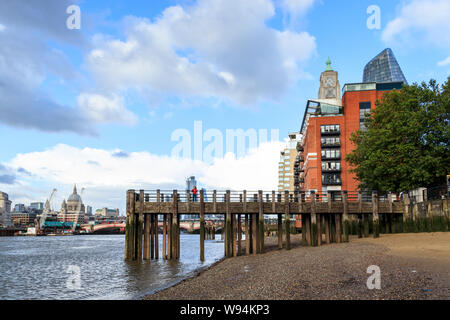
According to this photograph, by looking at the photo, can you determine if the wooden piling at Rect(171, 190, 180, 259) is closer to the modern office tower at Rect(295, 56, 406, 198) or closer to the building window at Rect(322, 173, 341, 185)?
the modern office tower at Rect(295, 56, 406, 198)

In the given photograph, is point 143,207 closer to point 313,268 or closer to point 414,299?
point 313,268

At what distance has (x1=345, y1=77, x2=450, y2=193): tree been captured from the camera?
3934 centimetres

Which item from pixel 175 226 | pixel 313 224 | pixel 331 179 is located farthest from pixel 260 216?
pixel 331 179

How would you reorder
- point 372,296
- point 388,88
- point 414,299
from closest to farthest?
point 414,299
point 372,296
point 388,88

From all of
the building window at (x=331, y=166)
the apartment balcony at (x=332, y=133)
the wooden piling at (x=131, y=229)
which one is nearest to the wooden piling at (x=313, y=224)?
the wooden piling at (x=131, y=229)

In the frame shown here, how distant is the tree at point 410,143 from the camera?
39.3m

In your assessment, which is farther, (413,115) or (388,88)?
(388,88)

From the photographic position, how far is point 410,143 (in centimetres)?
4059

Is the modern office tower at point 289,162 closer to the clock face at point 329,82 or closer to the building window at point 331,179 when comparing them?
the clock face at point 329,82

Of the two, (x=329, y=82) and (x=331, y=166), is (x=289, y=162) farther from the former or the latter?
(x=331, y=166)
